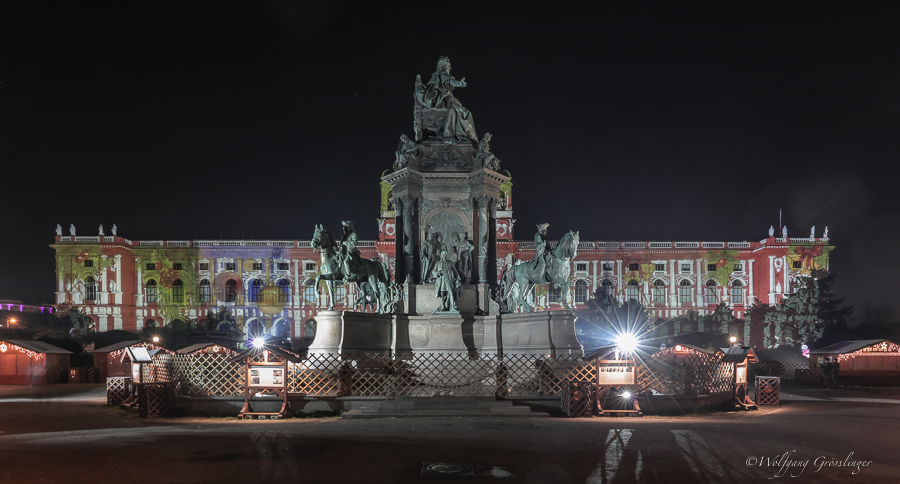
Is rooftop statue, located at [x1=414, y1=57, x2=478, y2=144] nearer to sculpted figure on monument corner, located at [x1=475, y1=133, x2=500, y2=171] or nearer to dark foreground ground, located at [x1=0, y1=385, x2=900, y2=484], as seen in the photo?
sculpted figure on monument corner, located at [x1=475, y1=133, x2=500, y2=171]

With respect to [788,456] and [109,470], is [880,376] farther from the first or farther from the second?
[109,470]

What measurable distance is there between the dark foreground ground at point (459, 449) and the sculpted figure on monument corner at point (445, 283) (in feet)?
18.6

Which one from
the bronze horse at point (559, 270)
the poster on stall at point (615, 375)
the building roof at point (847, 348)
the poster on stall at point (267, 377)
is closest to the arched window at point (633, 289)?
the building roof at point (847, 348)

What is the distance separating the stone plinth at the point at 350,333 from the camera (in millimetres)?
17703

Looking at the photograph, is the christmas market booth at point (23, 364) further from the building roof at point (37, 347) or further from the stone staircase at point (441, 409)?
the stone staircase at point (441, 409)

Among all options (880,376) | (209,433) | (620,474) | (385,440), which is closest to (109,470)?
(209,433)

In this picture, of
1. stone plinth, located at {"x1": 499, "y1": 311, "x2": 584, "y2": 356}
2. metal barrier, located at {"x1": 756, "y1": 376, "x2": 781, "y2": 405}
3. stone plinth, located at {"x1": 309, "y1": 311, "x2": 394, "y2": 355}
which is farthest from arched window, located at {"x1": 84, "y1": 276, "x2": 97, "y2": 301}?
metal barrier, located at {"x1": 756, "y1": 376, "x2": 781, "y2": 405}

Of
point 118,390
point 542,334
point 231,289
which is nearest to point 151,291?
point 231,289

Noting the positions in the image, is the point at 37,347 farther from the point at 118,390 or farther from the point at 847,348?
the point at 847,348

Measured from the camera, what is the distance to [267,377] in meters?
14.9

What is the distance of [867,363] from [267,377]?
2933 centimetres

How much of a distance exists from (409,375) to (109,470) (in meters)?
8.08

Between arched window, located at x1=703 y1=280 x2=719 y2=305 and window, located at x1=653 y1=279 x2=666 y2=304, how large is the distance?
5.42 meters

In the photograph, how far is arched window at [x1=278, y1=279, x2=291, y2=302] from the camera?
83938 millimetres
